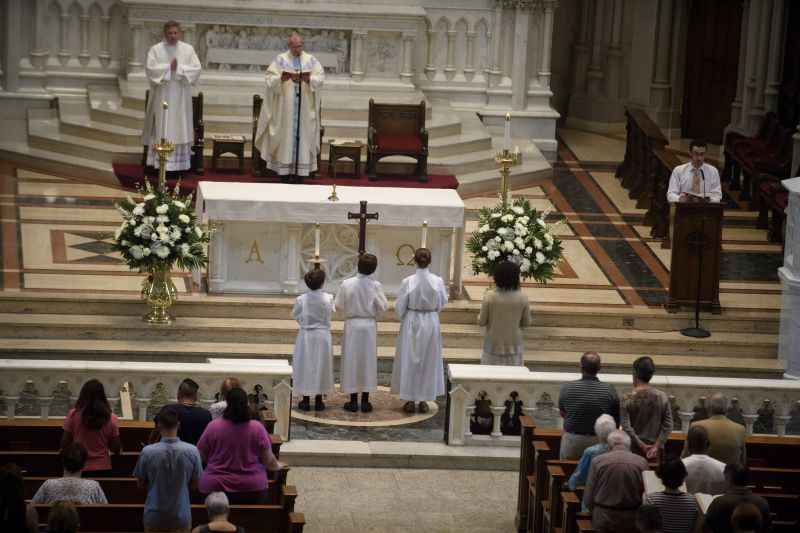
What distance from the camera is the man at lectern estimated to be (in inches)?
640

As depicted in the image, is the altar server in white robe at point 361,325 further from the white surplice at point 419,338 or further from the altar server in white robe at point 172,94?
the altar server in white robe at point 172,94

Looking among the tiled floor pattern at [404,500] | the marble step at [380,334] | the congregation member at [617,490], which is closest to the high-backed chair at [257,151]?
the marble step at [380,334]

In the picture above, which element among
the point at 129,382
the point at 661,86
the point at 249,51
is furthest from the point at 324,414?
the point at 661,86

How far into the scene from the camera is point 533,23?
2288 cm

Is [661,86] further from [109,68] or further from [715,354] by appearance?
[715,354]

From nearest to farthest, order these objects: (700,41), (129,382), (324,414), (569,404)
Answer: (569,404) → (129,382) → (324,414) → (700,41)

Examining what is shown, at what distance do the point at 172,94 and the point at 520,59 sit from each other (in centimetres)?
510

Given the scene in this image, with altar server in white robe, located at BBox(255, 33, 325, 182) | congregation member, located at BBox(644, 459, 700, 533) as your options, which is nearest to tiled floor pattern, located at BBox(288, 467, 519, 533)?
congregation member, located at BBox(644, 459, 700, 533)

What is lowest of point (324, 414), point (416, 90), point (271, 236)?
point (324, 414)

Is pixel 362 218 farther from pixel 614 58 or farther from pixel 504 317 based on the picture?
pixel 614 58

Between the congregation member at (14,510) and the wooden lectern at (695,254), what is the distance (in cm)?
870

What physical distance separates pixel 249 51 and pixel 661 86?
6596 mm

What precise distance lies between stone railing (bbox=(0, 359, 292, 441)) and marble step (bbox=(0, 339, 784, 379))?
2089 mm

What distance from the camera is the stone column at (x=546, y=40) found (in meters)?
22.7
